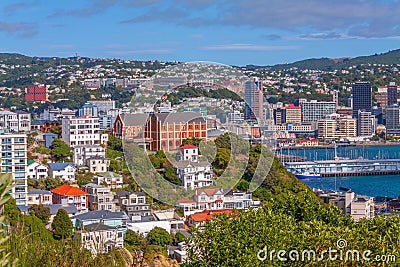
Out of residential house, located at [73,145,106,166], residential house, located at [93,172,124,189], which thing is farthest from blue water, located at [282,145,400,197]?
residential house, located at [93,172,124,189]

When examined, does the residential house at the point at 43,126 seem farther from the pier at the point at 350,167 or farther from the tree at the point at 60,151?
the pier at the point at 350,167

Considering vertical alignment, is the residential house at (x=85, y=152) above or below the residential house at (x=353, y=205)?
above

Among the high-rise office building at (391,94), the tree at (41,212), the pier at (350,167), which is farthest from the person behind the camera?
the high-rise office building at (391,94)

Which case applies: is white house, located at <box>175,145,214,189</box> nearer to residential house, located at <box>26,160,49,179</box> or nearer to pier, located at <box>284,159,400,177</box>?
residential house, located at <box>26,160,49,179</box>

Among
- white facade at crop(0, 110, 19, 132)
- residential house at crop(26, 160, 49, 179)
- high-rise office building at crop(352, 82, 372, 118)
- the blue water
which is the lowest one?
the blue water

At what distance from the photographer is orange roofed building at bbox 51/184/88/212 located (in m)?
7.19

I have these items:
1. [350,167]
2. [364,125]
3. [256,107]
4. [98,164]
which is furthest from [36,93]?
[256,107]

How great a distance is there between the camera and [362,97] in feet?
107

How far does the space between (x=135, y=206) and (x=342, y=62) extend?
44.7 m

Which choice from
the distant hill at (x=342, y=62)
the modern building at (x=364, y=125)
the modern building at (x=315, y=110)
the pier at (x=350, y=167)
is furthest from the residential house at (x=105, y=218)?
the distant hill at (x=342, y=62)

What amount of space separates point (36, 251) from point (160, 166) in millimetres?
4645

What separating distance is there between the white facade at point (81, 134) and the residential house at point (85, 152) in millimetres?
970

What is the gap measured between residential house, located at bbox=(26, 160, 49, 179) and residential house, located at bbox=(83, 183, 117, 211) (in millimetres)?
1139

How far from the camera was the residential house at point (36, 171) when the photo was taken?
332 inches
